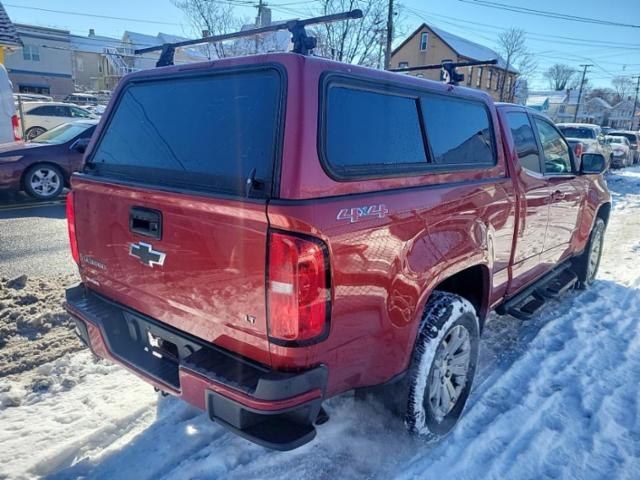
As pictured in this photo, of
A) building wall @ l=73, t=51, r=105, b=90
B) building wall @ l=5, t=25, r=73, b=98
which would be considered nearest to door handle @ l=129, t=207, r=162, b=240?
building wall @ l=5, t=25, r=73, b=98

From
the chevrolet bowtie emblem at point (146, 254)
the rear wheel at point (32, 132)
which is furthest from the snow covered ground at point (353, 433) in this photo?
the rear wheel at point (32, 132)

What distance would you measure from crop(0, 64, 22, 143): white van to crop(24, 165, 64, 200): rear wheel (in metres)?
1.33

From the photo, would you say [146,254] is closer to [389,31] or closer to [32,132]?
[32,132]

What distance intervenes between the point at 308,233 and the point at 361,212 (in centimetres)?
32

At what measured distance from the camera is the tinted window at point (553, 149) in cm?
412

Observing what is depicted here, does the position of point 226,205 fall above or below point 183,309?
above

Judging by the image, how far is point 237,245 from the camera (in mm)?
1967

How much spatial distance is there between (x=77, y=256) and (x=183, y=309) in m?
1.07

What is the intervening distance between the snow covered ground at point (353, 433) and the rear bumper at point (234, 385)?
56 cm

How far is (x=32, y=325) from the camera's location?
3.97 m

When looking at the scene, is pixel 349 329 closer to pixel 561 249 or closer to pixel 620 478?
pixel 620 478

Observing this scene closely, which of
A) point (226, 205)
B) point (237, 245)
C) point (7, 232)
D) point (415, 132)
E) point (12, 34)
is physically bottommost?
point (7, 232)

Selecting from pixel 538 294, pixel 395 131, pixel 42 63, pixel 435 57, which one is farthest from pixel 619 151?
pixel 42 63

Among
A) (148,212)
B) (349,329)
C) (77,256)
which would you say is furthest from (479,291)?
(77,256)
